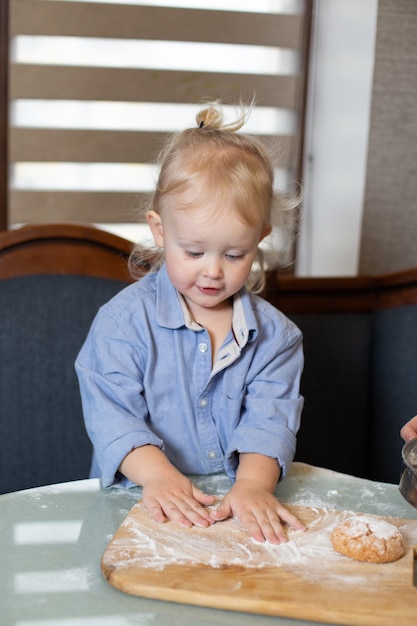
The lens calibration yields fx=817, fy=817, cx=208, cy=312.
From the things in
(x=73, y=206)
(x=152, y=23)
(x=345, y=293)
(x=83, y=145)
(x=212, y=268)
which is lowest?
(x=345, y=293)

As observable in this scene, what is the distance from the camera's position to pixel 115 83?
259 centimetres

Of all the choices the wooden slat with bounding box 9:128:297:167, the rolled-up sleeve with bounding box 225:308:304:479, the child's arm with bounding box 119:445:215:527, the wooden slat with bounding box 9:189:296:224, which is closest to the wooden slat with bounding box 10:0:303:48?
the wooden slat with bounding box 9:128:297:167

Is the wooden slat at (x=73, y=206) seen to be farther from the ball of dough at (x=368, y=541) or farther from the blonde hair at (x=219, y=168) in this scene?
the ball of dough at (x=368, y=541)

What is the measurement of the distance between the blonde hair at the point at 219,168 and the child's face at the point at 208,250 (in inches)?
0.8

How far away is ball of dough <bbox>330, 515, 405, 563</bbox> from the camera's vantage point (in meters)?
0.98

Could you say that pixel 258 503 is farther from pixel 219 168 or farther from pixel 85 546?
pixel 219 168

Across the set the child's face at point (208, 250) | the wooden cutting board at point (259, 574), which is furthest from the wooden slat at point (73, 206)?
the wooden cutting board at point (259, 574)

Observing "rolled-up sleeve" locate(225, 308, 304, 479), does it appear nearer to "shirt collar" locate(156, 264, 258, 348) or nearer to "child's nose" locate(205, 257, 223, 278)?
"shirt collar" locate(156, 264, 258, 348)

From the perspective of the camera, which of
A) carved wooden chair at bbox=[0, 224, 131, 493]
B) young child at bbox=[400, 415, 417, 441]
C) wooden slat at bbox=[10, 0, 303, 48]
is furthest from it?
wooden slat at bbox=[10, 0, 303, 48]

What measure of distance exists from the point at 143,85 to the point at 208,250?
147 cm

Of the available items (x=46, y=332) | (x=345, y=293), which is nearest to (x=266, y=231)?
(x=46, y=332)

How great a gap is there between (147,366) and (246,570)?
505 millimetres

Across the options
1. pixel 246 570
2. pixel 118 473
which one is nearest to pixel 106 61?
pixel 118 473

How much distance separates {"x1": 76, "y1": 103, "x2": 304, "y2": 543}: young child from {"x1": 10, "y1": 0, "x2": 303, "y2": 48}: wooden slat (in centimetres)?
120
